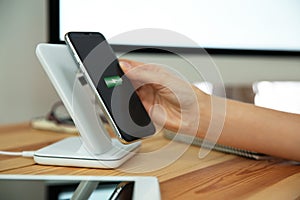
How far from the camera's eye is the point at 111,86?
629 mm

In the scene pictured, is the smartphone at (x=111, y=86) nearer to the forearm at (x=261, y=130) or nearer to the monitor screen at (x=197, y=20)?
the forearm at (x=261, y=130)

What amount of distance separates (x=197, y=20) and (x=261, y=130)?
1.35 ft

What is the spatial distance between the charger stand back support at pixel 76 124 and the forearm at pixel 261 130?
18 centimetres

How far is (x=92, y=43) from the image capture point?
0.65 meters

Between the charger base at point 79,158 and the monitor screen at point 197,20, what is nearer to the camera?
the charger base at point 79,158

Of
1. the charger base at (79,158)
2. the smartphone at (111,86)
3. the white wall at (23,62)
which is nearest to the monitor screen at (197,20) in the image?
the white wall at (23,62)

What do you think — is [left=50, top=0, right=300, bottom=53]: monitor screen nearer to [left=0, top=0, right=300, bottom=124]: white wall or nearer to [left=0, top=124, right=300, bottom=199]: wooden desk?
[left=0, top=0, right=300, bottom=124]: white wall

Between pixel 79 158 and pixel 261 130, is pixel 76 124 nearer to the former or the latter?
pixel 79 158

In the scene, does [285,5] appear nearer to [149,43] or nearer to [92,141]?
[149,43]

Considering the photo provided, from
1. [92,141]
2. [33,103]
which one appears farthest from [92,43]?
[33,103]

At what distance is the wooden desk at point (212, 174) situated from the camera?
20.7 inches

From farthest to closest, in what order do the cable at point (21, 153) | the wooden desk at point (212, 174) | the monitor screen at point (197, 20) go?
1. the monitor screen at point (197, 20)
2. the cable at point (21, 153)
3. the wooden desk at point (212, 174)

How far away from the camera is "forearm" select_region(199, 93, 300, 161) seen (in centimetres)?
67

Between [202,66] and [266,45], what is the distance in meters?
0.18
